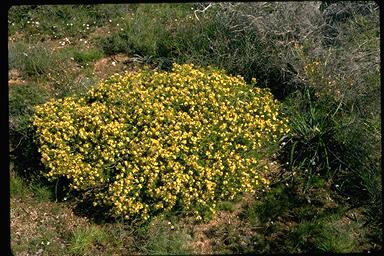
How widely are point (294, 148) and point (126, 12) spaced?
3.32 meters

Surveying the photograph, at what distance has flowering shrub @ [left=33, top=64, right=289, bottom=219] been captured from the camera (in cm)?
437

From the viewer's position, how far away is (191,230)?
178 inches

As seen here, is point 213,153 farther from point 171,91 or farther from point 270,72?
point 270,72

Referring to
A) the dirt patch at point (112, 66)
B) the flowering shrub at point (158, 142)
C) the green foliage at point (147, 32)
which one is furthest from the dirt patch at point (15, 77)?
the flowering shrub at point (158, 142)

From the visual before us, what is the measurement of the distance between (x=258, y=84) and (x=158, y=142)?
179cm

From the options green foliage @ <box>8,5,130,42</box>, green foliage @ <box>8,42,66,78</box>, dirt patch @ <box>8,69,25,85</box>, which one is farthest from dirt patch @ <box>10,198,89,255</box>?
green foliage @ <box>8,5,130,42</box>

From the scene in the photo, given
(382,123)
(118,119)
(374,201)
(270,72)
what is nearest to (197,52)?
(270,72)

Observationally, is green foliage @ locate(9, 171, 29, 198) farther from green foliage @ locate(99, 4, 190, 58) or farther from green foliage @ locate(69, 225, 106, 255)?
green foliage @ locate(99, 4, 190, 58)

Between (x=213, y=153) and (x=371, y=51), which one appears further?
(x=371, y=51)

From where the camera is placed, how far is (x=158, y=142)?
443 centimetres

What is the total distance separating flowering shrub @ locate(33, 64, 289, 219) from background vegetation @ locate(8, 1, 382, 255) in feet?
0.87

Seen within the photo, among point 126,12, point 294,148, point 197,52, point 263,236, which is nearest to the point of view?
point 263,236

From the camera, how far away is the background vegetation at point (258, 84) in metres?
4.45

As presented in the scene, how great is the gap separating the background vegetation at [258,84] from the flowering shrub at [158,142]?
27 cm
